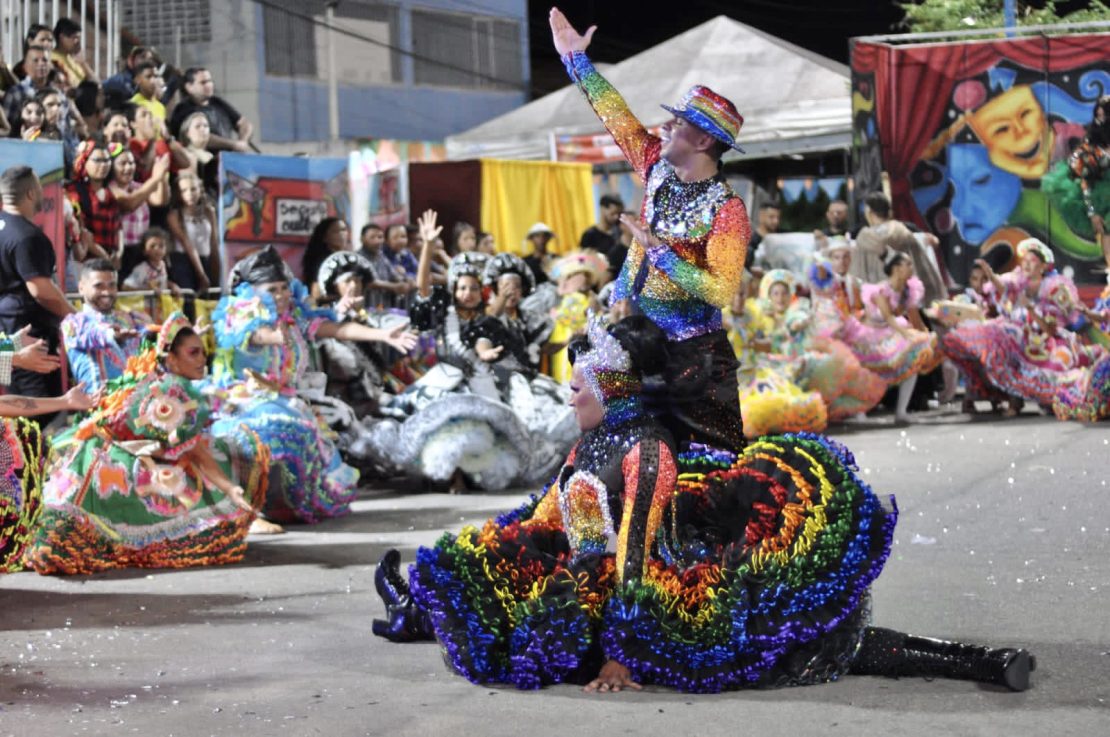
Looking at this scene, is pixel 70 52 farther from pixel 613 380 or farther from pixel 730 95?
pixel 730 95

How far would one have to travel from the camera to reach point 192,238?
11.7 m

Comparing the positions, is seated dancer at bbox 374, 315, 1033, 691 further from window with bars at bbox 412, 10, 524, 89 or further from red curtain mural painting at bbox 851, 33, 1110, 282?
window with bars at bbox 412, 10, 524, 89

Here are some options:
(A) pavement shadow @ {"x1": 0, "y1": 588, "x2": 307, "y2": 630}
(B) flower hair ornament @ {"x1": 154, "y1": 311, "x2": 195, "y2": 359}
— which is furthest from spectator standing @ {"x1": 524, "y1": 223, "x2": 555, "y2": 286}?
Result: (A) pavement shadow @ {"x1": 0, "y1": 588, "x2": 307, "y2": 630}

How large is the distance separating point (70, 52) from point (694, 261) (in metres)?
8.22

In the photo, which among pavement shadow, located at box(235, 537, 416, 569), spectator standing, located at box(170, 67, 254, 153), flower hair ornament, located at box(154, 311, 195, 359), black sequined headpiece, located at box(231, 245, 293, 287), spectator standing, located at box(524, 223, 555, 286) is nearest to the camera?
pavement shadow, located at box(235, 537, 416, 569)

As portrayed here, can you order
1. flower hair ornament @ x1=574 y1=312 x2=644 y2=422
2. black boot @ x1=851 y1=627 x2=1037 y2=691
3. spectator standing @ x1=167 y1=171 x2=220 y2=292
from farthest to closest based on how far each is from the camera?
1. spectator standing @ x1=167 y1=171 x2=220 y2=292
2. flower hair ornament @ x1=574 y1=312 x2=644 y2=422
3. black boot @ x1=851 y1=627 x2=1037 y2=691

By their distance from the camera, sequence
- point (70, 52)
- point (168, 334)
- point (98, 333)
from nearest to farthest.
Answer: point (168, 334), point (98, 333), point (70, 52)

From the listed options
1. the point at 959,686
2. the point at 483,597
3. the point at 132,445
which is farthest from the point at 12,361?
the point at 959,686

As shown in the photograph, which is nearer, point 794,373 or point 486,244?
point 794,373

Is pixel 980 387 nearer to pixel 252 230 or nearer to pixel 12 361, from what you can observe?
pixel 252 230

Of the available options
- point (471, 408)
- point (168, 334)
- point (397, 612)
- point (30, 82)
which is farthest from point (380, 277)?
point (397, 612)

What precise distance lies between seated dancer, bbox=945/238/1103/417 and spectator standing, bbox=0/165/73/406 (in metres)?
7.99

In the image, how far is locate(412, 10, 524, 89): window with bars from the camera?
34.5 meters

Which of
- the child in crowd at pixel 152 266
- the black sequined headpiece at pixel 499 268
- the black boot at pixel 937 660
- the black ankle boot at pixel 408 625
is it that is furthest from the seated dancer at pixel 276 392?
the black boot at pixel 937 660
